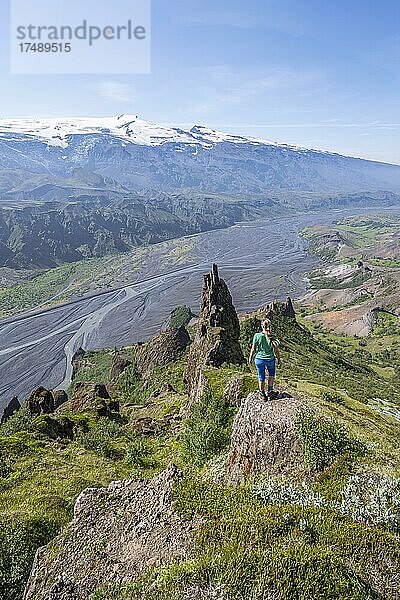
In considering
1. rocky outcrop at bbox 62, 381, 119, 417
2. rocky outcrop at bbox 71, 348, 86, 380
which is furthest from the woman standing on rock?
rocky outcrop at bbox 71, 348, 86, 380

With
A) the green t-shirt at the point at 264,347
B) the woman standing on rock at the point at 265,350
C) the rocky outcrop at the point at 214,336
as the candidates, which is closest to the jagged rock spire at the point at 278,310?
the rocky outcrop at the point at 214,336

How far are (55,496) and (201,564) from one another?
27.7 metres

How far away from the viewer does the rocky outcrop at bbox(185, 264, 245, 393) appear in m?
70.1

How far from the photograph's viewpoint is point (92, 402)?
257ft

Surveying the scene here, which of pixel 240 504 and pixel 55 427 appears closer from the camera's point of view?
pixel 240 504

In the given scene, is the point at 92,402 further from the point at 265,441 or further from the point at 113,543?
the point at 113,543

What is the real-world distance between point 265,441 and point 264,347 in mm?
4819

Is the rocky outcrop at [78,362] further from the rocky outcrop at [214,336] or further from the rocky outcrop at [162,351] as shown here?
the rocky outcrop at [214,336]

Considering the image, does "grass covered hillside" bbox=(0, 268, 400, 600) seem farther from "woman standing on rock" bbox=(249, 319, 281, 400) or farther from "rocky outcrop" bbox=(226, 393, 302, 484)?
"woman standing on rock" bbox=(249, 319, 281, 400)

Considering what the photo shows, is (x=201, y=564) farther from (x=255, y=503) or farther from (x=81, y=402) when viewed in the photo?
(x=81, y=402)

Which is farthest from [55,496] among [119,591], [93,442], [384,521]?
[384,521]

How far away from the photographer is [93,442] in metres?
57.5

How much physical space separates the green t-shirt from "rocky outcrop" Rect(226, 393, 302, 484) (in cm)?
319

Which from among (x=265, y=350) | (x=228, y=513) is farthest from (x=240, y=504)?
(x=265, y=350)
